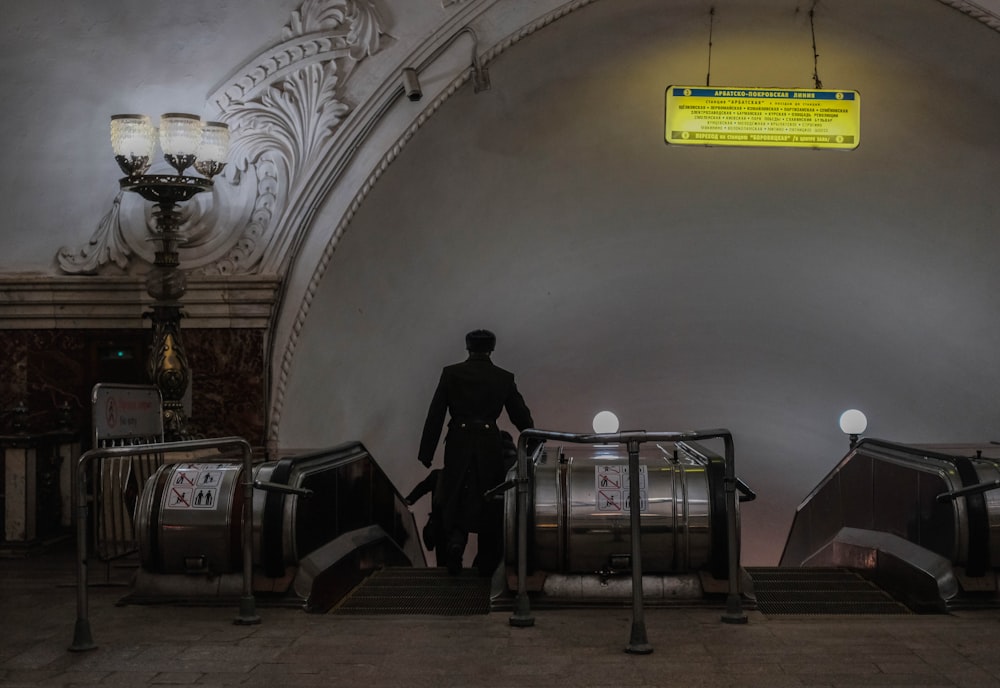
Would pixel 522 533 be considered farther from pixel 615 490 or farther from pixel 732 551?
pixel 732 551

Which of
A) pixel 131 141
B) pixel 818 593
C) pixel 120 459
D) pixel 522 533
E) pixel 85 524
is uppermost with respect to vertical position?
pixel 131 141

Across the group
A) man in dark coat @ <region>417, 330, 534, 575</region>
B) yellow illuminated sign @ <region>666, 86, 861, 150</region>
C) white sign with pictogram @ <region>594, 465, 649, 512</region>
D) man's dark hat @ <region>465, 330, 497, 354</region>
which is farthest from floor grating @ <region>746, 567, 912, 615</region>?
yellow illuminated sign @ <region>666, 86, 861, 150</region>

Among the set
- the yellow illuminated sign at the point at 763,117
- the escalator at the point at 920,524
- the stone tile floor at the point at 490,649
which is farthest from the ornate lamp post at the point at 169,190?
the escalator at the point at 920,524

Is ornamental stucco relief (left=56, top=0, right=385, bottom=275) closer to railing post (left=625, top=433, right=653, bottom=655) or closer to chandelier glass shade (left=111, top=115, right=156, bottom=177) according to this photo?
chandelier glass shade (left=111, top=115, right=156, bottom=177)

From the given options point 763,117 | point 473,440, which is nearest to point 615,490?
point 473,440

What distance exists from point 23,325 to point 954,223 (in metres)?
8.47

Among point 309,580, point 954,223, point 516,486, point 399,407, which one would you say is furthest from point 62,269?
point 954,223

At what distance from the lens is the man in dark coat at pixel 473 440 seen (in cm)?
749

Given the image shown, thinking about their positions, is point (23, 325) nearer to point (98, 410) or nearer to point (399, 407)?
point (98, 410)

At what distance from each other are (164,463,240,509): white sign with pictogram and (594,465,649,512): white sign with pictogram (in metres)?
2.01

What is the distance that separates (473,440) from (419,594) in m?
1.26

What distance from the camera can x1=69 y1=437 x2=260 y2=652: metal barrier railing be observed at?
4965 mm

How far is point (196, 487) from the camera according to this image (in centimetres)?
621

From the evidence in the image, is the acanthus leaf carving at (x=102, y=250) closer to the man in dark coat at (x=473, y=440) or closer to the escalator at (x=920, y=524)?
the man in dark coat at (x=473, y=440)
